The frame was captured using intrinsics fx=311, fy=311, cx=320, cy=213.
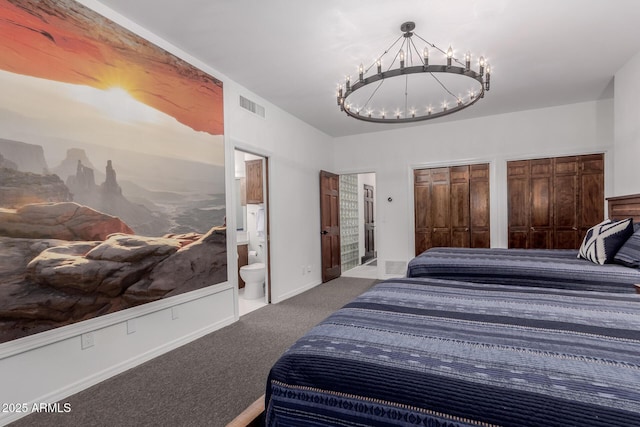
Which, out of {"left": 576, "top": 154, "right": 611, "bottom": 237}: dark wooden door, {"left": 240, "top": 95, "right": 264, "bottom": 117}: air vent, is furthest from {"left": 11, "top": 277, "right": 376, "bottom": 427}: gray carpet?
{"left": 576, "top": 154, "right": 611, "bottom": 237}: dark wooden door

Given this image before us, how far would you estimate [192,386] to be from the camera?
2.30 metres

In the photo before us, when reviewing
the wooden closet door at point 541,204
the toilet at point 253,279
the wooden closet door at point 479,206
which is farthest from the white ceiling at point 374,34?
the toilet at point 253,279

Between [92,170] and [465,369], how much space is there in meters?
2.77

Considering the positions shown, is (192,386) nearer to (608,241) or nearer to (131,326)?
(131,326)

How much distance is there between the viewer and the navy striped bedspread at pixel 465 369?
0.85 meters

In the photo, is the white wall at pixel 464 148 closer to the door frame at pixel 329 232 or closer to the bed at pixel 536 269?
the door frame at pixel 329 232

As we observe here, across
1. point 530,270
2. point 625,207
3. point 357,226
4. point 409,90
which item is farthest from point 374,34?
point 357,226

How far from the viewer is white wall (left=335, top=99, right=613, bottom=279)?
4.79 metres

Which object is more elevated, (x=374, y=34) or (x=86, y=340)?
(x=374, y=34)

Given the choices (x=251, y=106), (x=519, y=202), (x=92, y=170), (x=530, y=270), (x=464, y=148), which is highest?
(x=251, y=106)

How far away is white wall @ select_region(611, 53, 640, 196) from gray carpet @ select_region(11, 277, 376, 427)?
4.00m

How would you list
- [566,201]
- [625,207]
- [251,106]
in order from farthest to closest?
1. [566,201]
2. [251,106]
3. [625,207]

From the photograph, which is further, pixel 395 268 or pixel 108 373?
pixel 395 268

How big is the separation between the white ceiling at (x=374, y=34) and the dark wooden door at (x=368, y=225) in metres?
4.89
